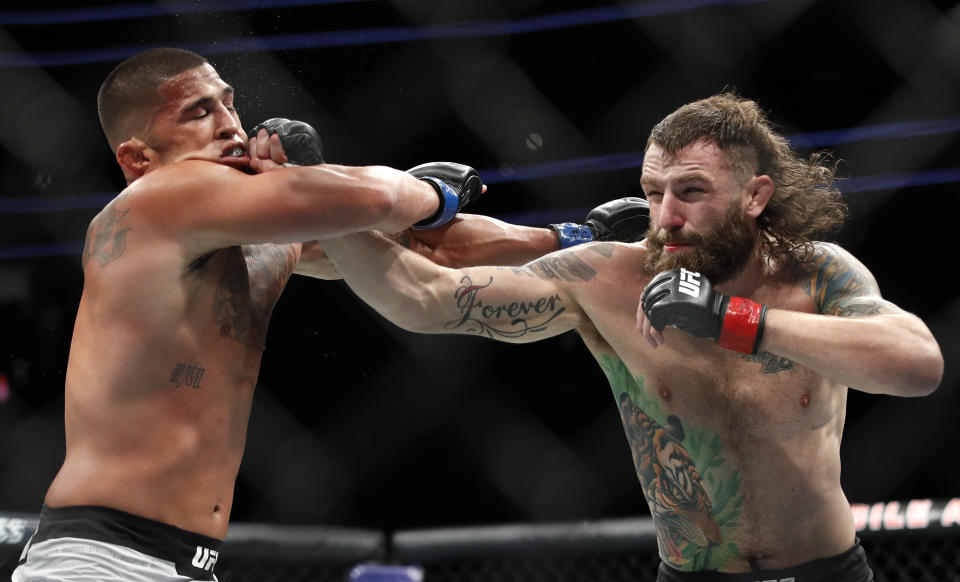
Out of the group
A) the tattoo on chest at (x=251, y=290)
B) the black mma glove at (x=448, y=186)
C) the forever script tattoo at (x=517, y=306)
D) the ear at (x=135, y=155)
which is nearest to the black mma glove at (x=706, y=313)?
the forever script tattoo at (x=517, y=306)

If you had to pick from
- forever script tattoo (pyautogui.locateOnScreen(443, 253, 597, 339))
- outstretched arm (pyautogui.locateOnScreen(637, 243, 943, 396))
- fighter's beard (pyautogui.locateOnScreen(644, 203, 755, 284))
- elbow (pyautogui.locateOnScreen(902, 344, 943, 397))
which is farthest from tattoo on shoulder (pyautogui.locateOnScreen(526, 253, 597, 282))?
elbow (pyautogui.locateOnScreen(902, 344, 943, 397))

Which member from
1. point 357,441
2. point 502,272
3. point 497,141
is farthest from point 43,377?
point 502,272

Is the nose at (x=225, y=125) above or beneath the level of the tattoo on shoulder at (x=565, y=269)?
above

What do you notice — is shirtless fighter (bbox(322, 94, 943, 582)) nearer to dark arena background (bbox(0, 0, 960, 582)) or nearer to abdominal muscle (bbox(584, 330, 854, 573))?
abdominal muscle (bbox(584, 330, 854, 573))

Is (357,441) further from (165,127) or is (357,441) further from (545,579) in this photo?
(165,127)

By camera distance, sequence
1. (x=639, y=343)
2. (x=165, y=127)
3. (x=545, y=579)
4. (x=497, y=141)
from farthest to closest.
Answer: (x=497, y=141) < (x=545, y=579) < (x=639, y=343) < (x=165, y=127)

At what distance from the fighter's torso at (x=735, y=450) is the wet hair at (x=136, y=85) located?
0.86 m

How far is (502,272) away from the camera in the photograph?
1.80 metres

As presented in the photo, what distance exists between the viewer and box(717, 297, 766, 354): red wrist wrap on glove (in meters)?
1.53

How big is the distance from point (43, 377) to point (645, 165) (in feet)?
7.75

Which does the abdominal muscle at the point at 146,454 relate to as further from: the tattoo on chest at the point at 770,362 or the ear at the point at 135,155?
the tattoo on chest at the point at 770,362

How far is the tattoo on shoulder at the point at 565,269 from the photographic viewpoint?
1801 mm

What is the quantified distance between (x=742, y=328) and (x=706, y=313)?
0.06 meters

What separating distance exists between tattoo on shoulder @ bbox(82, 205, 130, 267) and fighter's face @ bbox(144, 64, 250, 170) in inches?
6.1
